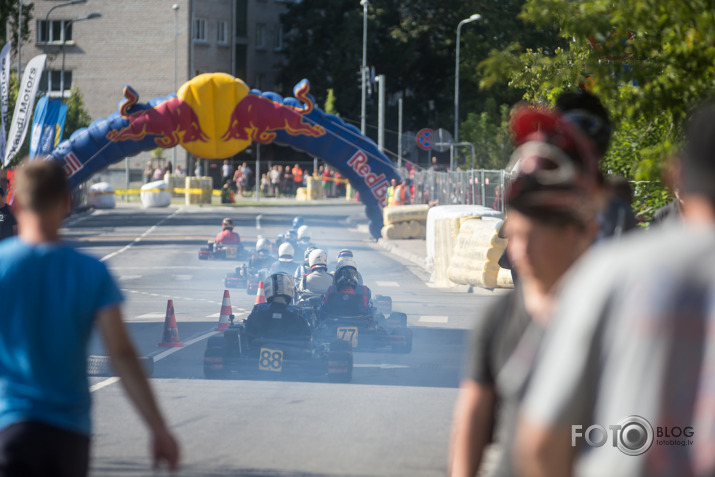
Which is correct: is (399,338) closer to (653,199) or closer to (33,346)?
(653,199)

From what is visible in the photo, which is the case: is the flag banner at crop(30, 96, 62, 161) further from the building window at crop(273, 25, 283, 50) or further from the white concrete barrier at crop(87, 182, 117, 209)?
the building window at crop(273, 25, 283, 50)

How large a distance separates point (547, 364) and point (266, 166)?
6312 cm

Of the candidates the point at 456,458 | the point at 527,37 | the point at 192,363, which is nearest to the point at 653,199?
the point at 192,363

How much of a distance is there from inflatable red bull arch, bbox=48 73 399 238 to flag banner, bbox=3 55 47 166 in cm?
155

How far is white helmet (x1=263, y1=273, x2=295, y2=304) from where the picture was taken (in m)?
11.8

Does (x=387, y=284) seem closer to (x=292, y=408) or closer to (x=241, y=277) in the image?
(x=241, y=277)

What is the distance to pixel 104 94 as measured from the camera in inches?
2542

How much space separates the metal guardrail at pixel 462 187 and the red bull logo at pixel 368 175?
2237mm

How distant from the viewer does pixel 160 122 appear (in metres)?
30.1

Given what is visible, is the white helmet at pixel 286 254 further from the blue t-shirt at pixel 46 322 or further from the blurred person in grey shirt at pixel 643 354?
the blurred person in grey shirt at pixel 643 354

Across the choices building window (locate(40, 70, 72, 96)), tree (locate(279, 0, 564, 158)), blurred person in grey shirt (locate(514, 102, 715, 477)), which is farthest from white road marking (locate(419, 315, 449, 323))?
building window (locate(40, 70, 72, 96))

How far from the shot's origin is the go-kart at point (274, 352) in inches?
437

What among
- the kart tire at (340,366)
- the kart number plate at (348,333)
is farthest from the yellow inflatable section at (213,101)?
the kart tire at (340,366)

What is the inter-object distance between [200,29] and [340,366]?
57121mm
